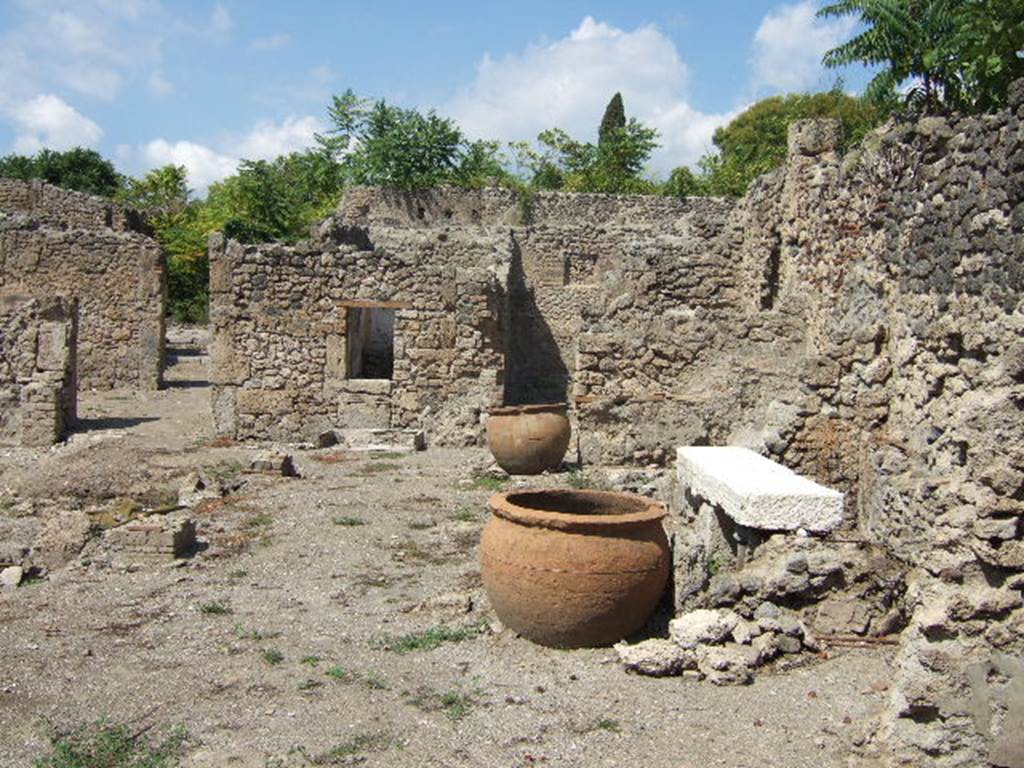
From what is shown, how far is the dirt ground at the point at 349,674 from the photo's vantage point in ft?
14.2

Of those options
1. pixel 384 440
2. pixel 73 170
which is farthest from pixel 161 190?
pixel 384 440

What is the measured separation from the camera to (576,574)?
5.38 metres

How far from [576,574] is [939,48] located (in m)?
14.4

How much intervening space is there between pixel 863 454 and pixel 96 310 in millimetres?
16776

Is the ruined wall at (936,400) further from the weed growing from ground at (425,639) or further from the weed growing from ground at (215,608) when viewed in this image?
the weed growing from ground at (215,608)

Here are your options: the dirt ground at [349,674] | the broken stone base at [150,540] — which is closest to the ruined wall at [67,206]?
the broken stone base at [150,540]

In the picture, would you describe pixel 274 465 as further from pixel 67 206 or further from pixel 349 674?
pixel 67 206

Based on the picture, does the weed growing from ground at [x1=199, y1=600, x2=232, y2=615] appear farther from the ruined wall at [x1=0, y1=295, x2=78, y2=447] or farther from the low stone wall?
the low stone wall

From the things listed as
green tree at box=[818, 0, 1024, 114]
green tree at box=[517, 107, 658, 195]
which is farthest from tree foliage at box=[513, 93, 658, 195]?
green tree at box=[818, 0, 1024, 114]

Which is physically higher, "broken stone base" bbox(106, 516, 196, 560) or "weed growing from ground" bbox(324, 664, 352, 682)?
"broken stone base" bbox(106, 516, 196, 560)

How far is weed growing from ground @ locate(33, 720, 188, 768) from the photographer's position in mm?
4090

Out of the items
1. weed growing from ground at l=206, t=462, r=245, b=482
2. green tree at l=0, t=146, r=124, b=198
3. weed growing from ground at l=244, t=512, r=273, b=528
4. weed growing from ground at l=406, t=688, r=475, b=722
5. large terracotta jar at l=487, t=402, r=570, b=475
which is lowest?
weed growing from ground at l=406, t=688, r=475, b=722

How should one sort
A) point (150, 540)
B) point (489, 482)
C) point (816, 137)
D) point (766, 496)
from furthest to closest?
→ point (489, 482), point (816, 137), point (150, 540), point (766, 496)

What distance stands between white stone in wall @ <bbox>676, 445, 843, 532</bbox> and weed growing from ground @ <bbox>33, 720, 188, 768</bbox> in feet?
10.7
